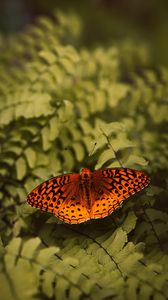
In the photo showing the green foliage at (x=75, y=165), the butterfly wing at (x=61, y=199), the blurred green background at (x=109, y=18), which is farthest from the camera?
the blurred green background at (x=109, y=18)

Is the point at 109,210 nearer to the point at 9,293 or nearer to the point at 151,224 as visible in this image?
the point at 151,224

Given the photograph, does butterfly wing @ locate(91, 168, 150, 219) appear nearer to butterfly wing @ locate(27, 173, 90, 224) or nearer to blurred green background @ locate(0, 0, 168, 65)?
butterfly wing @ locate(27, 173, 90, 224)

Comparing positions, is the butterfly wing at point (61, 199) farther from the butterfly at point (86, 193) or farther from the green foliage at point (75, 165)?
the green foliage at point (75, 165)

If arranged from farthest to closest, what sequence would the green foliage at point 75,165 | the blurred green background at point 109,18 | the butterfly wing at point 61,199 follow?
the blurred green background at point 109,18
the butterfly wing at point 61,199
the green foliage at point 75,165

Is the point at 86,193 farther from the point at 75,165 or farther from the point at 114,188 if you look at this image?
the point at 75,165

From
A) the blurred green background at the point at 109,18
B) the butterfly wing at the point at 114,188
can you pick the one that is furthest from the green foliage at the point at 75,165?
the blurred green background at the point at 109,18

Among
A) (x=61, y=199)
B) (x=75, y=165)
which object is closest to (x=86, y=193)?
(x=61, y=199)
